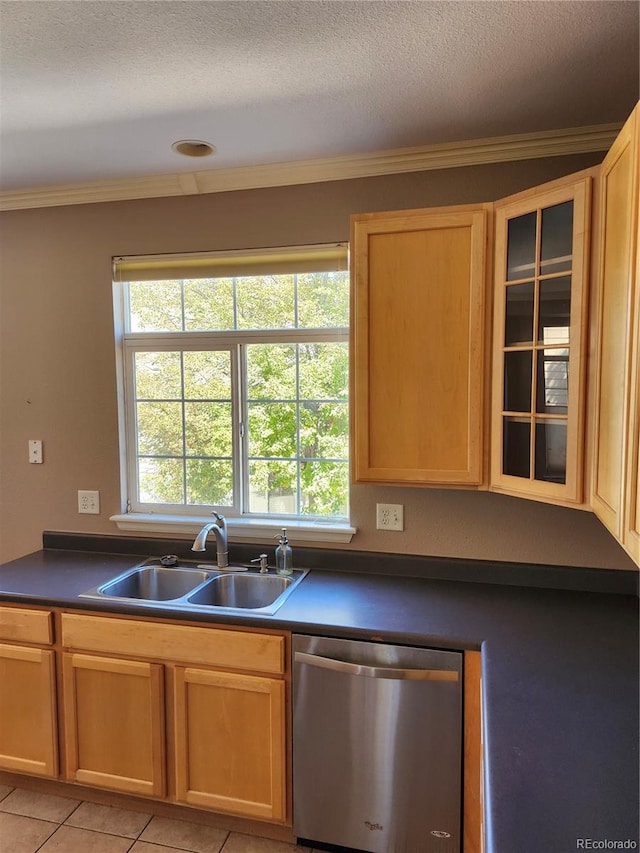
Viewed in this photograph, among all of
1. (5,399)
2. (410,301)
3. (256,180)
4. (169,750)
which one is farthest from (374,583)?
(5,399)

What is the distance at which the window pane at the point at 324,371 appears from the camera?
7.81 ft

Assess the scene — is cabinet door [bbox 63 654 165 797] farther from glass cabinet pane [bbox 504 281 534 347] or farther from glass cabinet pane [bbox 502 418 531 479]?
glass cabinet pane [bbox 504 281 534 347]

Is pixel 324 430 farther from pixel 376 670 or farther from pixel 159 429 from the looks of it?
pixel 376 670

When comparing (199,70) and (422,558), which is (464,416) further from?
(199,70)

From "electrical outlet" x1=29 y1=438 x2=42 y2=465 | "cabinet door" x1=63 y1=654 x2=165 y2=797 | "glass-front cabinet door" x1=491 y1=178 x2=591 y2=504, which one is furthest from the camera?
"electrical outlet" x1=29 y1=438 x2=42 y2=465

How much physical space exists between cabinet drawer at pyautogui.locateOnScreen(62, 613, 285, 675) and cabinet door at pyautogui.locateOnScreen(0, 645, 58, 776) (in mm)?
167

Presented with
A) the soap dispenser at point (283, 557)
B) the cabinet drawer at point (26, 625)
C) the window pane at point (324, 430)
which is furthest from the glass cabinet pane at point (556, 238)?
the cabinet drawer at point (26, 625)

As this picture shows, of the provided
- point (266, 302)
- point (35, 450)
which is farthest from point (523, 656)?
point (35, 450)

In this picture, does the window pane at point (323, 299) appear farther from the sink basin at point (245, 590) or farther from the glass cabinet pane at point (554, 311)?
the sink basin at point (245, 590)

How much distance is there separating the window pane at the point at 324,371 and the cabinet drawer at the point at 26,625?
130 centimetres

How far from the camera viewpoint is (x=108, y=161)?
86.8 inches

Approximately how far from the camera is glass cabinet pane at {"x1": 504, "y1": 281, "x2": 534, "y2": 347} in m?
1.75

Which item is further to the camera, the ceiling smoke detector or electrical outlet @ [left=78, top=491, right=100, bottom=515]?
electrical outlet @ [left=78, top=491, right=100, bottom=515]

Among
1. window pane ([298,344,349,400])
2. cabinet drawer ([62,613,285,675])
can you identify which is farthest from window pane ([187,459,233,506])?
cabinet drawer ([62,613,285,675])
